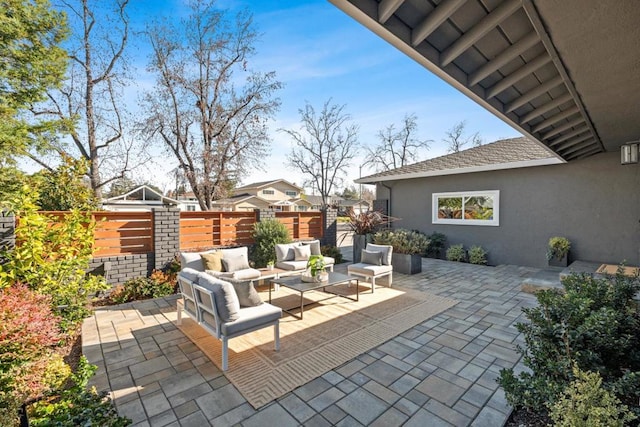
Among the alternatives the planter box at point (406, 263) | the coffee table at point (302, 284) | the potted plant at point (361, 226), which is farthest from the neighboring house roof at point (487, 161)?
the coffee table at point (302, 284)

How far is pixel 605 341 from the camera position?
2.16 meters

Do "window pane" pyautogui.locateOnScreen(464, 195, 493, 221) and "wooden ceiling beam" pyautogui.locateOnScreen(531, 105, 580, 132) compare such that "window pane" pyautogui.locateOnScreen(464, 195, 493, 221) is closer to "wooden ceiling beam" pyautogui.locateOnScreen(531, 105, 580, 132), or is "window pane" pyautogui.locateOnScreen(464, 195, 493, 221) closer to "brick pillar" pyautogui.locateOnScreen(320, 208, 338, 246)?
"brick pillar" pyautogui.locateOnScreen(320, 208, 338, 246)

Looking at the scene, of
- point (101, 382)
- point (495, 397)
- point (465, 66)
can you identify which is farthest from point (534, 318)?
point (101, 382)

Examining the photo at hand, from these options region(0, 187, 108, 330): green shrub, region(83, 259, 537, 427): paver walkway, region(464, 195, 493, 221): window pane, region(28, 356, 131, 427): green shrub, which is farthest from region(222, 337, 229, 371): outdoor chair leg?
region(464, 195, 493, 221): window pane

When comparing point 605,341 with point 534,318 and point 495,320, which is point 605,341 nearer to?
point 534,318

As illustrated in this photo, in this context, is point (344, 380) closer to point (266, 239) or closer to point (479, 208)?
point (266, 239)

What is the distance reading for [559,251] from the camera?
7832 mm

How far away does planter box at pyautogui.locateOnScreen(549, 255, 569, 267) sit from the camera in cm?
790

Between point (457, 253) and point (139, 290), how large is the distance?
30.2ft

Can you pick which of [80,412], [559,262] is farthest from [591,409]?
[559,262]

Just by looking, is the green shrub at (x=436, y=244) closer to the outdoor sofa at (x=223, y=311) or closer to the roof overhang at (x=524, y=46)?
the roof overhang at (x=524, y=46)

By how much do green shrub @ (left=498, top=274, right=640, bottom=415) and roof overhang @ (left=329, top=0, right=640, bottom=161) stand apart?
2143 mm

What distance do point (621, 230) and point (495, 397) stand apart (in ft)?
Result: 24.8

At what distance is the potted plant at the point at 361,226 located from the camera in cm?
941
